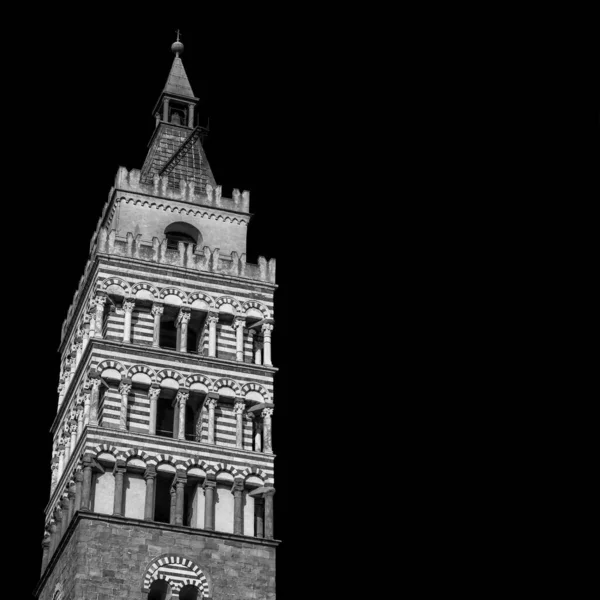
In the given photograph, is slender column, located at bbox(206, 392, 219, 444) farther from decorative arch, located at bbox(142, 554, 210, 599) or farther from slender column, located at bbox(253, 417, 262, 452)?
decorative arch, located at bbox(142, 554, 210, 599)

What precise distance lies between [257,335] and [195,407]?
3026 millimetres

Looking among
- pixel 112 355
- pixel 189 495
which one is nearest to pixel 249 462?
pixel 189 495

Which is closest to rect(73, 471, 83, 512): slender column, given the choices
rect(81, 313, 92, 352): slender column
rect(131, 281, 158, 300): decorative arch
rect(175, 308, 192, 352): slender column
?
rect(81, 313, 92, 352): slender column

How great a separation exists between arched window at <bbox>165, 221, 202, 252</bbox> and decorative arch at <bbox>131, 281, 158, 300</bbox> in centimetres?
229

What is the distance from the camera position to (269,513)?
1736 inches

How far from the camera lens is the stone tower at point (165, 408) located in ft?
139

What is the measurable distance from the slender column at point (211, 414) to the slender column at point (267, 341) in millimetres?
2066

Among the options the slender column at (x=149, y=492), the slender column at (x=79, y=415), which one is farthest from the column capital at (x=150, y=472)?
the slender column at (x=79, y=415)

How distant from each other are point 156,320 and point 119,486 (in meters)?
5.74

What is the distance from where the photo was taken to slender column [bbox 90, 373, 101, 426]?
44.4 meters

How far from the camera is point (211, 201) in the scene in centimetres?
5019

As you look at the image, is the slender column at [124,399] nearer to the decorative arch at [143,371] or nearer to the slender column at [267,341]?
the decorative arch at [143,371]

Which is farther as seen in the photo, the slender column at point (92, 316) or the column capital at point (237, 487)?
the slender column at point (92, 316)

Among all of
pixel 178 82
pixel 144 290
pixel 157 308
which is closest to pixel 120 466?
pixel 157 308
